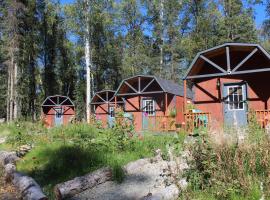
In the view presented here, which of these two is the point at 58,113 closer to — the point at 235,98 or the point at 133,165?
the point at 235,98

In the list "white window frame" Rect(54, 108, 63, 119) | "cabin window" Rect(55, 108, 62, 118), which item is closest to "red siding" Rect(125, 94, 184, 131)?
"white window frame" Rect(54, 108, 63, 119)

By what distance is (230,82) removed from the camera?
1562 cm

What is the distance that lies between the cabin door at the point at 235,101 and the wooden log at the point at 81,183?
30.1 ft

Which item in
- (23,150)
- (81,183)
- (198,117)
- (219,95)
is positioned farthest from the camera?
(219,95)

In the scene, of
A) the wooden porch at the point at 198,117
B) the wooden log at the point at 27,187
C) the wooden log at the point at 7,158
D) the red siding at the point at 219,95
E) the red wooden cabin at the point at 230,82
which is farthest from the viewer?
the red siding at the point at 219,95

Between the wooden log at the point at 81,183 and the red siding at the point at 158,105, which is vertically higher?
the red siding at the point at 158,105

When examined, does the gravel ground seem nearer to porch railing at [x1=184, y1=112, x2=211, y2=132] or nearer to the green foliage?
the green foliage

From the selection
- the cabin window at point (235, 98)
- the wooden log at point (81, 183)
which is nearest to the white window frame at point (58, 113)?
the cabin window at point (235, 98)

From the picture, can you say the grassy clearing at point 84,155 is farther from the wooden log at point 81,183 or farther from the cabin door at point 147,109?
the cabin door at point 147,109

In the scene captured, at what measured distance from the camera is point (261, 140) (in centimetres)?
579

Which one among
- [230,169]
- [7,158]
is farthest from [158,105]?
[230,169]

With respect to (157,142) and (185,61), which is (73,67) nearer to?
(185,61)

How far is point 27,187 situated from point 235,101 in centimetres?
1128

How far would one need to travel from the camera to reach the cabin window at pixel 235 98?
15385 millimetres
